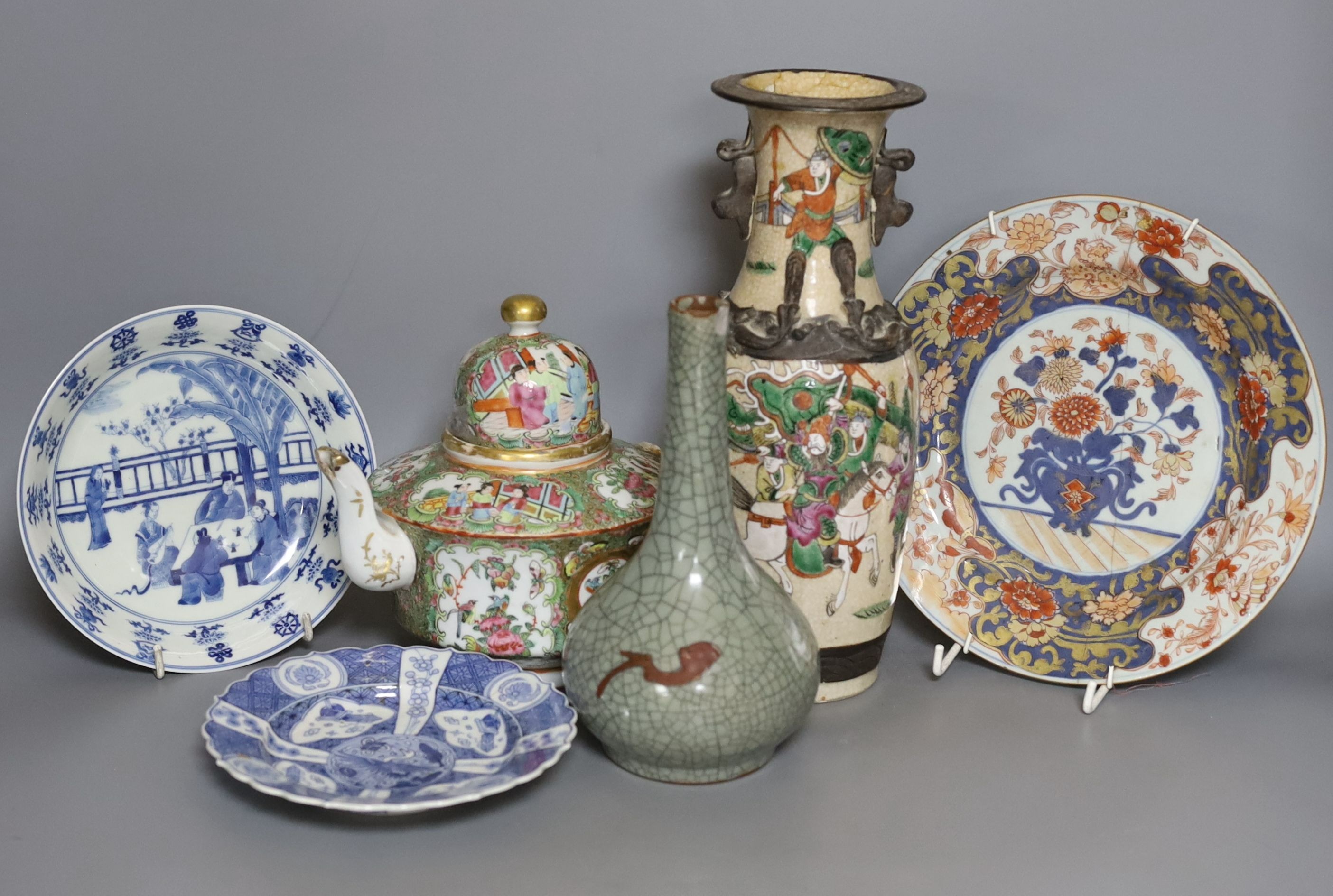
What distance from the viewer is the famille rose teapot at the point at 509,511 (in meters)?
2.26

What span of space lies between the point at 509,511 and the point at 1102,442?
3.26ft

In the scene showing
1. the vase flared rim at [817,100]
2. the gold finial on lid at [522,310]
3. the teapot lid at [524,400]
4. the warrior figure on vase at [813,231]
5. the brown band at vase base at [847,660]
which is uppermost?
the vase flared rim at [817,100]

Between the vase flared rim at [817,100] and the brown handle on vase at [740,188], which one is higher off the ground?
the vase flared rim at [817,100]

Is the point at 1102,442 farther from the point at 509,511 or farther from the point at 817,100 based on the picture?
the point at 509,511

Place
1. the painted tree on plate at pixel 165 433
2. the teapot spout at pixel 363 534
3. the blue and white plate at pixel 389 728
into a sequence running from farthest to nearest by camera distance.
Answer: the painted tree on plate at pixel 165 433 < the teapot spout at pixel 363 534 < the blue and white plate at pixel 389 728

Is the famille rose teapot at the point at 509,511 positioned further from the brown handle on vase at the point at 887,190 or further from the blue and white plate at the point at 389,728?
the brown handle on vase at the point at 887,190

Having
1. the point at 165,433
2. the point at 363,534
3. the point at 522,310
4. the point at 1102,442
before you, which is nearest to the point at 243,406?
the point at 165,433

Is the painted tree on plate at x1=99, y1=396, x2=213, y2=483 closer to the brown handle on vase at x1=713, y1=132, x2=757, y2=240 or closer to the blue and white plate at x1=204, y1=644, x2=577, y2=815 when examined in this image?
the blue and white plate at x1=204, y1=644, x2=577, y2=815

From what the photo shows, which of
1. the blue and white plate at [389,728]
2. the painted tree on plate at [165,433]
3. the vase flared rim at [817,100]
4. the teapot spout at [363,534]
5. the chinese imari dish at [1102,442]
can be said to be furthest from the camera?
the painted tree on plate at [165,433]

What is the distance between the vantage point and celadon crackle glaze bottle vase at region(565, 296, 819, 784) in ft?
6.52

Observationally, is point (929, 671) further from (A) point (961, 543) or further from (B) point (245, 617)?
(B) point (245, 617)

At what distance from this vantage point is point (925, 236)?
2.82 m

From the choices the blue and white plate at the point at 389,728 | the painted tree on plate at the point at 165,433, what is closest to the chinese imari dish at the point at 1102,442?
the blue and white plate at the point at 389,728

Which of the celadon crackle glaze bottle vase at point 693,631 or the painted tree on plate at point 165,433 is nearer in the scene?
the celadon crackle glaze bottle vase at point 693,631
